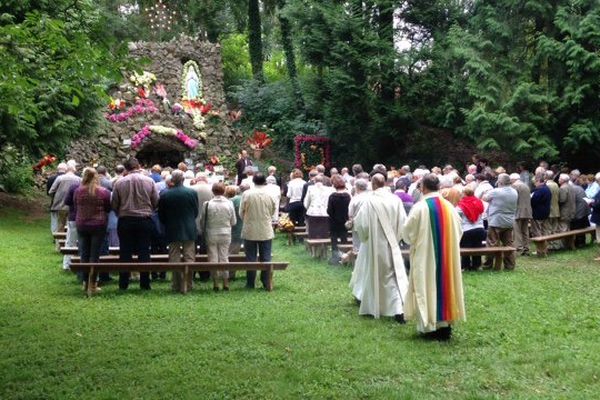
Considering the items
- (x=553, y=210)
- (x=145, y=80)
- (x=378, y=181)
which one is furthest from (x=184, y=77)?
(x=378, y=181)

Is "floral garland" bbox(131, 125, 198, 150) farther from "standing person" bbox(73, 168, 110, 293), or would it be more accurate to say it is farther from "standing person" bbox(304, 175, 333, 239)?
"standing person" bbox(73, 168, 110, 293)

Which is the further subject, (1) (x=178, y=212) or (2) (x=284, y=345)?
(1) (x=178, y=212)

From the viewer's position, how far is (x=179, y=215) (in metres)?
10.3

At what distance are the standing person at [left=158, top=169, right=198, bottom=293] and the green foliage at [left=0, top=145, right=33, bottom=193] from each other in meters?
13.2

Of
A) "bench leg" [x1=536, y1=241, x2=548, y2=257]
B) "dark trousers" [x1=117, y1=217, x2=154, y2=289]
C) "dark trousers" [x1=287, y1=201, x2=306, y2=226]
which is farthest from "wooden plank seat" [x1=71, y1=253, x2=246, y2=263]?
"bench leg" [x1=536, y1=241, x2=548, y2=257]

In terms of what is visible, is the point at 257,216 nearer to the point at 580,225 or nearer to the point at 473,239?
the point at 473,239

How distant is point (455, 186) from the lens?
12.4 m

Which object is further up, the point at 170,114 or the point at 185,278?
the point at 170,114

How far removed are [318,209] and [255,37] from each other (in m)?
19.1

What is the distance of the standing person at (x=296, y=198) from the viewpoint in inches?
640

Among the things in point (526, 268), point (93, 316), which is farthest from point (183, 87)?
point (93, 316)

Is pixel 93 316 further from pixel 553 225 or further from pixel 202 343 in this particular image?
pixel 553 225

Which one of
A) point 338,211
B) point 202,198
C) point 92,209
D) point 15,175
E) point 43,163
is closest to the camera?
point 92,209

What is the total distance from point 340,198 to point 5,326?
20.7 ft
